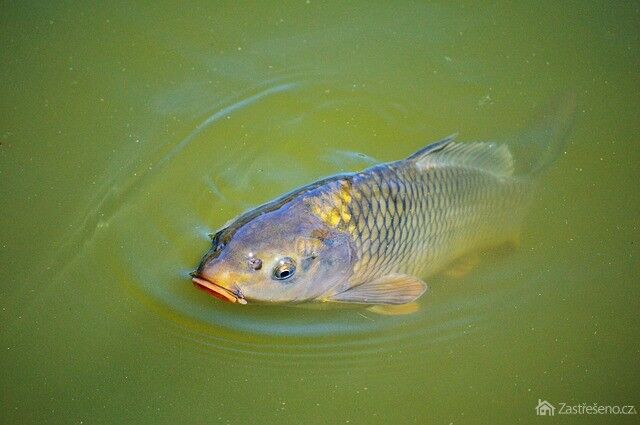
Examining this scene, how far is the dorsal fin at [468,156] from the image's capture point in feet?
9.17

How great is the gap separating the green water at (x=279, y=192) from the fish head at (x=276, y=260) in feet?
0.79

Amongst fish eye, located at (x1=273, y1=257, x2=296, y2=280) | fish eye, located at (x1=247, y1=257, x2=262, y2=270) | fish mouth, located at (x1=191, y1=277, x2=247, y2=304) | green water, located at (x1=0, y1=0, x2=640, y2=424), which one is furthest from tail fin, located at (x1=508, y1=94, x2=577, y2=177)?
fish mouth, located at (x1=191, y1=277, x2=247, y2=304)

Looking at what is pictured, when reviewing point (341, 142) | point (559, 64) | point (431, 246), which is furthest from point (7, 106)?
point (559, 64)

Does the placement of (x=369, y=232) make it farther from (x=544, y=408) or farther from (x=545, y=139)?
(x=545, y=139)

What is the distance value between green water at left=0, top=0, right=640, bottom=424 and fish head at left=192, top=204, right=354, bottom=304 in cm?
24

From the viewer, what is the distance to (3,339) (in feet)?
8.65

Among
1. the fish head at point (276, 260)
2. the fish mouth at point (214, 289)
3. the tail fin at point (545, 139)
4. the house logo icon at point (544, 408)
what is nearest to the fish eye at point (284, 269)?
the fish head at point (276, 260)

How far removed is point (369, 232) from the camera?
8.63ft

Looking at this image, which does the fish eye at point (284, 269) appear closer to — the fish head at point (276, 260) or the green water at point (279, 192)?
the fish head at point (276, 260)

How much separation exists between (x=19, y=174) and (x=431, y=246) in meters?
2.02

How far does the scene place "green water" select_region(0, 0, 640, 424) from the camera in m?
2.65

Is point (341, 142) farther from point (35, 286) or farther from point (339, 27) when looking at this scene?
point (35, 286)

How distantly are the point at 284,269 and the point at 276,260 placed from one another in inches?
2.1

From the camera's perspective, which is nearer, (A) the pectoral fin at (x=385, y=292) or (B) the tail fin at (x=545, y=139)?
(A) the pectoral fin at (x=385, y=292)
